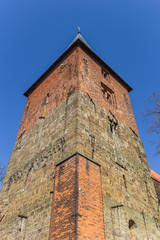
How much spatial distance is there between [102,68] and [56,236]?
35.9ft

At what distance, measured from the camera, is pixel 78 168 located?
263 inches

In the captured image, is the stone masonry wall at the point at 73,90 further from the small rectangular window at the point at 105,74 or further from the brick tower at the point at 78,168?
the small rectangular window at the point at 105,74

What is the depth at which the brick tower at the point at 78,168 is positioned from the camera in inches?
253

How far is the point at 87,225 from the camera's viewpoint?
5.80m

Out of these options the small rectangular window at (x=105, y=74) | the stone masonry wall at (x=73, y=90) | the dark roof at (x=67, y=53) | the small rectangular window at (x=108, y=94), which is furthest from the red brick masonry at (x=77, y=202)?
the dark roof at (x=67, y=53)

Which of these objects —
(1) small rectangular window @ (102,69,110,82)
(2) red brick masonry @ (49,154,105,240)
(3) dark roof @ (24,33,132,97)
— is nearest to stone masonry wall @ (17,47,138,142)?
(1) small rectangular window @ (102,69,110,82)

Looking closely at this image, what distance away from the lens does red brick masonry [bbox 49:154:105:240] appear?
571 cm

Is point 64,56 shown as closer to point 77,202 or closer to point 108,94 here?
point 108,94

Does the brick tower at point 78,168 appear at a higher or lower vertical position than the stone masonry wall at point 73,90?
lower

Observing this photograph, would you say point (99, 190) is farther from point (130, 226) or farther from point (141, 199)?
point (141, 199)

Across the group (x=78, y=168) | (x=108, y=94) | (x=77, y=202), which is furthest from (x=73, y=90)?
(x=77, y=202)

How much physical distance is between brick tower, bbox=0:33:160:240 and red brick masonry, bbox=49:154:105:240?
2 cm

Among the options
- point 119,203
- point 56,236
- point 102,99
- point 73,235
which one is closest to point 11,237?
point 56,236

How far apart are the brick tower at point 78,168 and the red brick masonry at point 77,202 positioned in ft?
0.08
